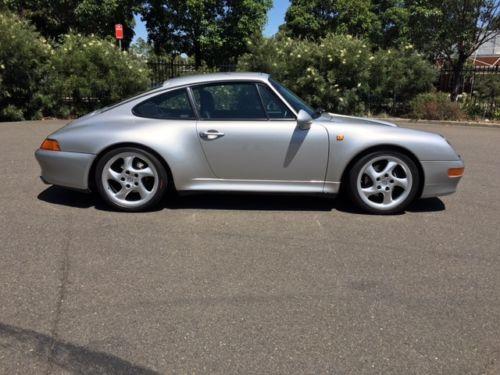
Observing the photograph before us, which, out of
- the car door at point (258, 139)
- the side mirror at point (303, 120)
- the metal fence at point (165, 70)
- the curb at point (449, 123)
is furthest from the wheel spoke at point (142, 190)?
the metal fence at point (165, 70)

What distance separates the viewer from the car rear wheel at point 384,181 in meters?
4.89

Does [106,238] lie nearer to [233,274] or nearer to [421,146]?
[233,274]

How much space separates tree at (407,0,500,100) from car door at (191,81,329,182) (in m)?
12.6

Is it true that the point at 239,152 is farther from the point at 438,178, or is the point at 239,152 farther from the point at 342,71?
the point at 342,71

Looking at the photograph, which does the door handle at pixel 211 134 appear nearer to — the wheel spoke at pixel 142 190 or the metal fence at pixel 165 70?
the wheel spoke at pixel 142 190

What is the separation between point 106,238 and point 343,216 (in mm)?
2274

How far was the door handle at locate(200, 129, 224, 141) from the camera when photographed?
485 centimetres

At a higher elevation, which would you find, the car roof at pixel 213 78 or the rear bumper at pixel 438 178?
the car roof at pixel 213 78

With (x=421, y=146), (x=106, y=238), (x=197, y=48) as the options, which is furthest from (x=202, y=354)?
(x=197, y=48)

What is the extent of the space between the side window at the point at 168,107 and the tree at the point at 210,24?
50.1ft

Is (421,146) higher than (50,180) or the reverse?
higher

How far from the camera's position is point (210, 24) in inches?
792

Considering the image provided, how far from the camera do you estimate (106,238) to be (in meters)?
4.36

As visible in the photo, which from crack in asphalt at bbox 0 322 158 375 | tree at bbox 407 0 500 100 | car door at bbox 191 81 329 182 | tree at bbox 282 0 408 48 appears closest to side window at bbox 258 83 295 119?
car door at bbox 191 81 329 182
